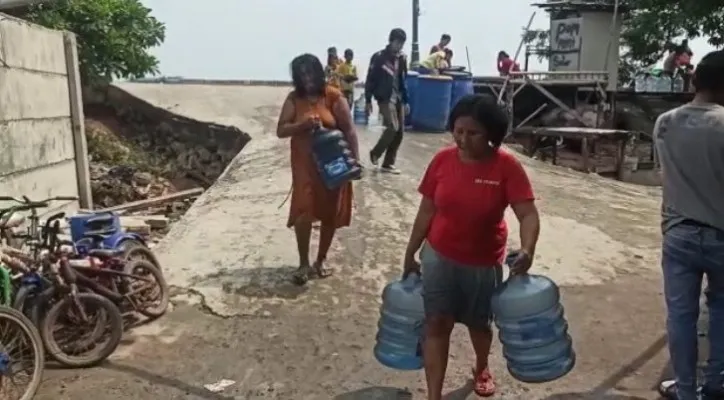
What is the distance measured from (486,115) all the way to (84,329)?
2685 millimetres

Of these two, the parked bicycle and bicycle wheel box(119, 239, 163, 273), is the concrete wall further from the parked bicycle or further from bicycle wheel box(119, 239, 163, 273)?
the parked bicycle

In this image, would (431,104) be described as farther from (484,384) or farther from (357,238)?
(484,384)

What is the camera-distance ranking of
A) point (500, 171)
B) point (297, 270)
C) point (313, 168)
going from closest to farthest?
1. point (500, 171)
2. point (313, 168)
3. point (297, 270)

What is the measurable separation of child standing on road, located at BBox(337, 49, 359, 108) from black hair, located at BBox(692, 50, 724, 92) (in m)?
14.4

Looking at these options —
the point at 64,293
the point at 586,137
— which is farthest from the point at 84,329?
the point at 586,137

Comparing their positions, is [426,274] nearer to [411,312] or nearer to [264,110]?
[411,312]

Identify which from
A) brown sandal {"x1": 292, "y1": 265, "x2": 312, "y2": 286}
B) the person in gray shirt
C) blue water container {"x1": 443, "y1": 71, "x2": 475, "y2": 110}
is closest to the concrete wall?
brown sandal {"x1": 292, "y1": 265, "x2": 312, "y2": 286}

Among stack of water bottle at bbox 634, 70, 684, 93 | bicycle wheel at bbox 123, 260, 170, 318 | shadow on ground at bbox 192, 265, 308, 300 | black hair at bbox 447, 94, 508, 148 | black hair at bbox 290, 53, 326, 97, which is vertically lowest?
shadow on ground at bbox 192, 265, 308, 300

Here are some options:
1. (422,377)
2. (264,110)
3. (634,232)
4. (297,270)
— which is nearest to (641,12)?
(264,110)

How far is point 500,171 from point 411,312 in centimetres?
79

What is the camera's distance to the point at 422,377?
4539 mm

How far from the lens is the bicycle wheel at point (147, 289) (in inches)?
208

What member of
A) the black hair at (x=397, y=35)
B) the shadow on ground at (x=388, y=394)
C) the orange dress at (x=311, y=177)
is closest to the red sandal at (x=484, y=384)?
the shadow on ground at (x=388, y=394)

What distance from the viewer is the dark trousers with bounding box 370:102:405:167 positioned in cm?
1087
